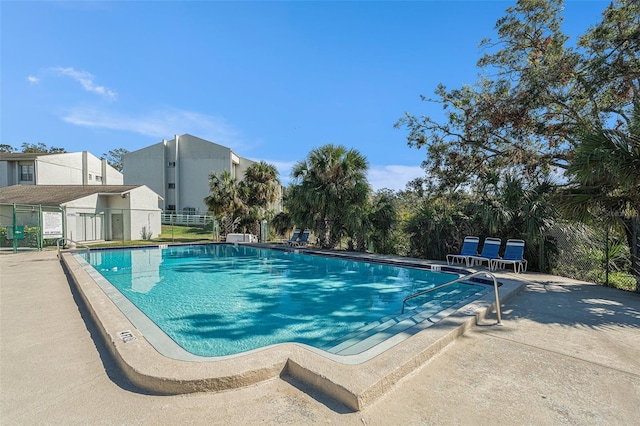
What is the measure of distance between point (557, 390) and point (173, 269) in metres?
11.9

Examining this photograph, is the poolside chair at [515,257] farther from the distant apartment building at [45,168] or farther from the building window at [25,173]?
the building window at [25,173]

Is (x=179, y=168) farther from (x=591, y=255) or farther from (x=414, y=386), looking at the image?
(x=414, y=386)

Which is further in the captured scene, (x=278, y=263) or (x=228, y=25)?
(x=278, y=263)

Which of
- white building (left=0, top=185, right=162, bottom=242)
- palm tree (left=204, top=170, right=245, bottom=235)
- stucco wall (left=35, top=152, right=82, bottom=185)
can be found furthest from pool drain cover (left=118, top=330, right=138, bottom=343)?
stucco wall (left=35, top=152, right=82, bottom=185)

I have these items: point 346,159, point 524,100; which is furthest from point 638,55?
point 346,159

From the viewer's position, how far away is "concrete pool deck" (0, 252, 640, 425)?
95.2 inches

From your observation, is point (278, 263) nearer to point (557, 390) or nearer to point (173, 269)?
point (173, 269)

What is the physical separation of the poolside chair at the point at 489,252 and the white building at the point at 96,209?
67.2ft

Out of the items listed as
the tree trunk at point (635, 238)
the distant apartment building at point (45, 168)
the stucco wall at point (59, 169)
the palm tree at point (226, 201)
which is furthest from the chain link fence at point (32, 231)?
the tree trunk at point (635, 238)

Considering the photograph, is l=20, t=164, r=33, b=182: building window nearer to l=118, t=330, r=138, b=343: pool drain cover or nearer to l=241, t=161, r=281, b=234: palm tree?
l=241, t=161, r=281, b=234: palm tree

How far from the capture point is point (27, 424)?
2.32 meters

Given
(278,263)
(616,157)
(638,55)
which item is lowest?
(278,263)

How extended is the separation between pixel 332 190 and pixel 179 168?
2947 cm

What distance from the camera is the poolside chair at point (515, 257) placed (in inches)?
373
